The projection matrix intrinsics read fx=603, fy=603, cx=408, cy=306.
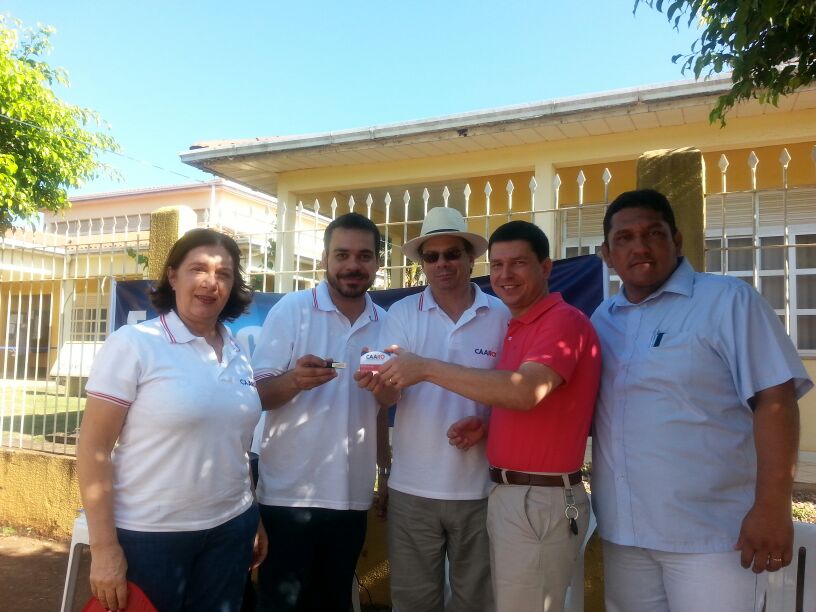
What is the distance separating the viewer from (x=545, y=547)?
229 cm

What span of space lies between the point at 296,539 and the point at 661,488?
1595 mm

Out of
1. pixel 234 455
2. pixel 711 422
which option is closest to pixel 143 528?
pixel 234 455

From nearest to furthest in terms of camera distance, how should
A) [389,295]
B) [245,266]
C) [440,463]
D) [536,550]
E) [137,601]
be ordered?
[137,601]
[536,550]
[440,463]
[389,295]
[245,266]

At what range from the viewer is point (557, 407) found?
2330 millimetres

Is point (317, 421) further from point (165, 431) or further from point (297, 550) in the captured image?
point (165, 431)

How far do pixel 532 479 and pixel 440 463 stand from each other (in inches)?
18.8

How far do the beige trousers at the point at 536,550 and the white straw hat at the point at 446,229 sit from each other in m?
1.21

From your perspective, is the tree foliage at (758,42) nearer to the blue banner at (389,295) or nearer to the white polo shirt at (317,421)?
the blue banner at (389,295)

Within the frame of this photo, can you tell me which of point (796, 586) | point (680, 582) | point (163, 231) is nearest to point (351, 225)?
point (680, 582)

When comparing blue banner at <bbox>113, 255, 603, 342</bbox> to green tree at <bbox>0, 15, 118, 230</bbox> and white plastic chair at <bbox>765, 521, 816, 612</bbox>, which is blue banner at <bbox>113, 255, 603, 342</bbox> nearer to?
white plastic chair at <bbox>765, 521, 816, 612</bbox>

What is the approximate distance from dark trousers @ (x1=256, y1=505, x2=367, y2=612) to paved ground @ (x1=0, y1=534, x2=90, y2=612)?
247cm

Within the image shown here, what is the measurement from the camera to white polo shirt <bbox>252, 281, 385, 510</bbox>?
2.78 m

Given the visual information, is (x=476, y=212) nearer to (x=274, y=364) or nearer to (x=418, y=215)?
(x=418, y=215)

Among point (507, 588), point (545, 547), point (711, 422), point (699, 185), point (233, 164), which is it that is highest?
point (233, 164)
